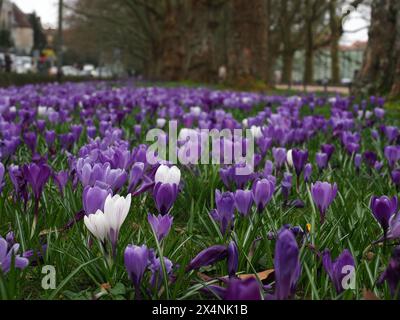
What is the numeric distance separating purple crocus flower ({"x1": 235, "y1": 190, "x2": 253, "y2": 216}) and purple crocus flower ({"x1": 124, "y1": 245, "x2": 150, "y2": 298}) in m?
0.65

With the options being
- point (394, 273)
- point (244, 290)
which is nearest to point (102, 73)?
point (394, 273)

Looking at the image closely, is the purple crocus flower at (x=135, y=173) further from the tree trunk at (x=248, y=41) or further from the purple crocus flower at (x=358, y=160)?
the tree trunk at (x=248, y=41)

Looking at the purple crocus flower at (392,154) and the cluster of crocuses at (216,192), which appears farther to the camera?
the purple crocus flower at (392,154)

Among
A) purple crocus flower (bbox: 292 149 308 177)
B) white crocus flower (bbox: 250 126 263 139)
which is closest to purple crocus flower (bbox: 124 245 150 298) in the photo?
purple crocus flower (bbox: 292 149 308 177)

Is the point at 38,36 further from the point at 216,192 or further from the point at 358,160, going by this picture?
the point at 216,192

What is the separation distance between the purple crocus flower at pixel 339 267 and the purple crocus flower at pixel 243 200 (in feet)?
1.78

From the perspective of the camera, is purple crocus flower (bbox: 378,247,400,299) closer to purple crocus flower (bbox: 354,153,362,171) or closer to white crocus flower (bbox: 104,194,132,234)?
white crocus flower (bbox: 104,194,132,234)

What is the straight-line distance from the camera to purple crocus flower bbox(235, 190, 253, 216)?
2035 mm

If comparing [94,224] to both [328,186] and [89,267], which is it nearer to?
[89,267]

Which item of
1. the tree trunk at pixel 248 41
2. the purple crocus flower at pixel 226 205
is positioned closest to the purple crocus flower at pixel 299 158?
the purple crocus flower at pixel 226 205

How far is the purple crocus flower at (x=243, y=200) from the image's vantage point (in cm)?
204
